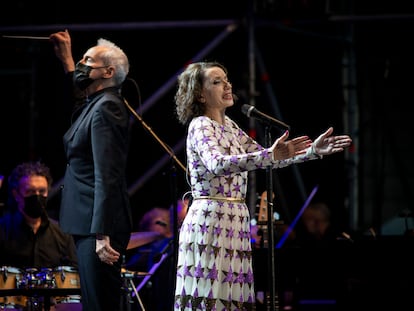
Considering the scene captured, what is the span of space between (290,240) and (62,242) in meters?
2.09

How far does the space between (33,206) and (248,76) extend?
3.09 m

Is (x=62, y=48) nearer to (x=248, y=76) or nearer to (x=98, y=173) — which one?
(x=98, y=173)

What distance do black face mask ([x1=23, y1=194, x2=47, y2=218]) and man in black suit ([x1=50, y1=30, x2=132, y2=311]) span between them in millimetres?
1997

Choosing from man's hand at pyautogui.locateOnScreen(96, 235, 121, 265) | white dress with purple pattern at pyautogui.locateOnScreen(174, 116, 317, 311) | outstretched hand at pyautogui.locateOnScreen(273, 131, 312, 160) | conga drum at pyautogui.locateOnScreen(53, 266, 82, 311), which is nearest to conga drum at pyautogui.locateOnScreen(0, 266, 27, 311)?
conga drum at pyautogui.locateOnScreen(53, 266, 82, 311)

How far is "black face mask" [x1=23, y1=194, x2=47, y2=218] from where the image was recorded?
21.7ft

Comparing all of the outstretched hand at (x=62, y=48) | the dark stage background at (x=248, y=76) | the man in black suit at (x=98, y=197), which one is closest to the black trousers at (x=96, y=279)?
the man in black suit at (x=98, y=197)

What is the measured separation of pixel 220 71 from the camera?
5109 mm

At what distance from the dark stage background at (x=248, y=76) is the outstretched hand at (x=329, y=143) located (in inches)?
155

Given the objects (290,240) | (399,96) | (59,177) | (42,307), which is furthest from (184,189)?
(42,307)

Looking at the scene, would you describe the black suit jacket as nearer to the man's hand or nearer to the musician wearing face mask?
the man's hand

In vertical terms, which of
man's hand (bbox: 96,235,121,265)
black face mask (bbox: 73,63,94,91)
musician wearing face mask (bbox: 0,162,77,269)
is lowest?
Answer: man's hand (bbox: 96,235,121,265)

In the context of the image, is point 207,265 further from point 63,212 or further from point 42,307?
point 42,307

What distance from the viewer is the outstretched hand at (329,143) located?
4.71 meters

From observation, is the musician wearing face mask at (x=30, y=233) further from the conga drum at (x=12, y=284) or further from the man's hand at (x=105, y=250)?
the man's hand at (x=105, y=250)
